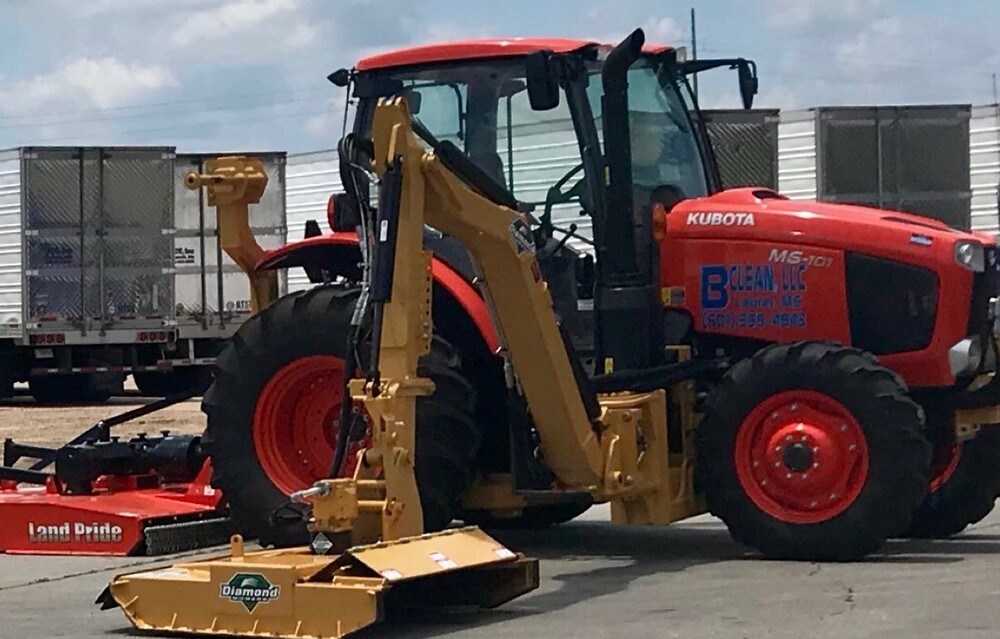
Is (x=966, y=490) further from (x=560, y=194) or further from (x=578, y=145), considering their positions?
(x=578, y=145)

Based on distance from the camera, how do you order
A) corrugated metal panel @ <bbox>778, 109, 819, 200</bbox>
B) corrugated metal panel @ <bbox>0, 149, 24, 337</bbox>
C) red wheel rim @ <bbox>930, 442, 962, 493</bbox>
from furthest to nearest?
corrugated metal panel @ <bbox>0, 149, 24, 337</bbox>
corrugated metal panel @ <bbox>778, 109, 819, 200</bbox>
red wheel rim @ <bbox>930, 442, 962, 493</bbox>

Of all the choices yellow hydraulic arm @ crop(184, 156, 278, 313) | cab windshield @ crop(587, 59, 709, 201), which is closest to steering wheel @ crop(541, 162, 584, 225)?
cab windshield @ crop(587, 59, 709, 201)

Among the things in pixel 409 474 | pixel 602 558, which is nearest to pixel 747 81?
pixel 602 558

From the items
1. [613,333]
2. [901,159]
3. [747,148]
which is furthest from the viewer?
[747,148]

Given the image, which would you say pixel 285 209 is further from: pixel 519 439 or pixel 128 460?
pixel 519 439

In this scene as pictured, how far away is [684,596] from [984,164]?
15397mm

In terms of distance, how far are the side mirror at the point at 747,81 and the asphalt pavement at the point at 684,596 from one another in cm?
253

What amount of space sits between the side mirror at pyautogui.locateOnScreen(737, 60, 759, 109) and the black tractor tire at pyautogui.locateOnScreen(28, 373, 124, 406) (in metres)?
16.9

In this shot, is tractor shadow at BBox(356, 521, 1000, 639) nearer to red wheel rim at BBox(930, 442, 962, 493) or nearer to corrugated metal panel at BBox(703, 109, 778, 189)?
red wheel rim at BBox(930, 442, 962, 493)

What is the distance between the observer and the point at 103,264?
25.6 m

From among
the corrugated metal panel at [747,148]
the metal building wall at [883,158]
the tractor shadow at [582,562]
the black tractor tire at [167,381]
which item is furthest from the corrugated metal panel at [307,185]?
the tractor shadow at [582,562]

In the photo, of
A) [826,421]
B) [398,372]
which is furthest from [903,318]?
[398,372]

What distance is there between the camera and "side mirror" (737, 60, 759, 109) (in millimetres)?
11297

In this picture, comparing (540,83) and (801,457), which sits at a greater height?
(540,83)
